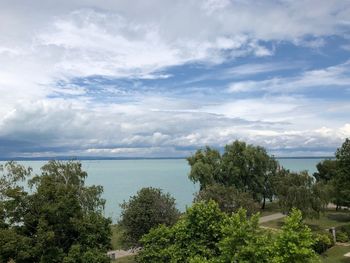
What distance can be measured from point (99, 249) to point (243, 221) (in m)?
10.0

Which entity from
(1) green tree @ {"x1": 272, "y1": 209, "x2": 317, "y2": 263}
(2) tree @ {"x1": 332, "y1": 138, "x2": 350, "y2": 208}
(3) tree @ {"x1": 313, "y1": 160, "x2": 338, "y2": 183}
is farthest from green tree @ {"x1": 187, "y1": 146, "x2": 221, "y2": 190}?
(1) green tree @ {"x1": 272, "y1": 209, "x2": 317, "y2": 263}

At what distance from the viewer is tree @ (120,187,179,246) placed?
33.7 m

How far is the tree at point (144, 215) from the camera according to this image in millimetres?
33656

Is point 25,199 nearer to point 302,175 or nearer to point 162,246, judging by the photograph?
point 162,246

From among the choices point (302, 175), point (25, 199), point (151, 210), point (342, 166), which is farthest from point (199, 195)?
point (25, 199)

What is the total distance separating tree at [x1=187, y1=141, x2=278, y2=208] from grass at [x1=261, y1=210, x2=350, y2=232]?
892cm

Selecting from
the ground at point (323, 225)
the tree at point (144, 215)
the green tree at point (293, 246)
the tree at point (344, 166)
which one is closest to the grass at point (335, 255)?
the ground at point (323, 225)

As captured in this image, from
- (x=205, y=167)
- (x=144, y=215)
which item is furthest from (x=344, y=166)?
(x=144, y=215)

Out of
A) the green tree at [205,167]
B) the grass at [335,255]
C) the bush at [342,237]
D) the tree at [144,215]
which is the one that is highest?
the green tree at [205,167]

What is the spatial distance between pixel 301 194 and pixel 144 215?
19488 millimetres

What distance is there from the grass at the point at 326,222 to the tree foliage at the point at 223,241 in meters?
26.2

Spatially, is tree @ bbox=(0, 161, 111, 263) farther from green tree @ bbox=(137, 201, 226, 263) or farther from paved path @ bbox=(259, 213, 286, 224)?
paved path @ bbox=(259, 213, 286, 224)

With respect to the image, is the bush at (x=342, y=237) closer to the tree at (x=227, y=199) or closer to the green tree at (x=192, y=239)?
the tree at (x=227, y=199)

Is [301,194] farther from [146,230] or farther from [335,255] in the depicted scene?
[146,230]
